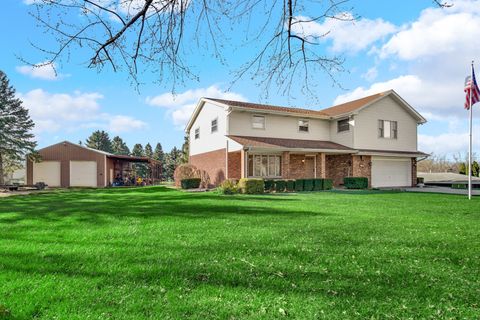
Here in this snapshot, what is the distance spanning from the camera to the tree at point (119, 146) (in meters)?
80.8

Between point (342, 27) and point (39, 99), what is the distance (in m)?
8.21

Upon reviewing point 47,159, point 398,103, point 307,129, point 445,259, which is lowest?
point 445,259

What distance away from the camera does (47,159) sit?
3228 cm

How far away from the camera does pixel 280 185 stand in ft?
65.4

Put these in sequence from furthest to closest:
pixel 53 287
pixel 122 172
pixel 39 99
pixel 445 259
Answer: pixel 122 172
pixel 39 99
pixel 445 259
pixel 53 287

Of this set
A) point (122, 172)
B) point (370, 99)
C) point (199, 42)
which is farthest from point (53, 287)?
point (122, 172)

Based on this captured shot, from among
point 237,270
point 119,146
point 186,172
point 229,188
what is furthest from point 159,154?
point 237,270

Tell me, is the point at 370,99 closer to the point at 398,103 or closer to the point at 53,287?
the point at 398,103

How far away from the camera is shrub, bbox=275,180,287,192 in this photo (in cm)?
1983

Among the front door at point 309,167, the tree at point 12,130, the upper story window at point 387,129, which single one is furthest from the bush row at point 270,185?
the tree at point 12,130

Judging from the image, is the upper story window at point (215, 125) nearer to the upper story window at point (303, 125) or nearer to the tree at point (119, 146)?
the upper story window at point (303, 125)

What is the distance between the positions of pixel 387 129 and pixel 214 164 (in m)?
14.2

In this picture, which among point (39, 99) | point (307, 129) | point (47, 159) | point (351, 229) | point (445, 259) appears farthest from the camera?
point (47, 159)

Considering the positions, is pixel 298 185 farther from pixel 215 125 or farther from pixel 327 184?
pixel 215 125
